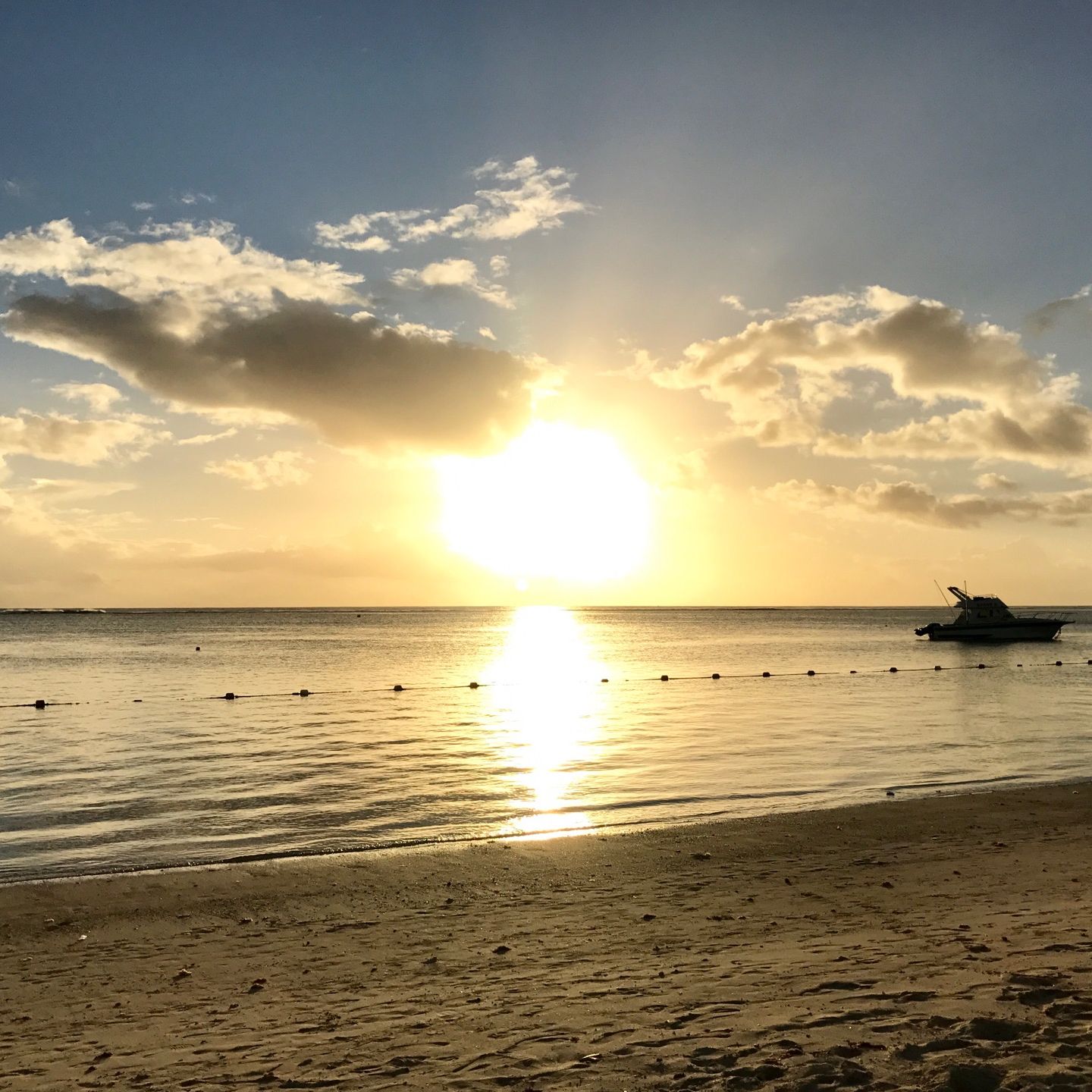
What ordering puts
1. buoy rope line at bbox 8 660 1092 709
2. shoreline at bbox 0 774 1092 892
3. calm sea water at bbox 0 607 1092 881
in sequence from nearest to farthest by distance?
shoreline at bbox 0 774 1092 892 < calm sea water at bbox 0 607 1092 881 < buoy rope line at bbox 8 660 1092 709

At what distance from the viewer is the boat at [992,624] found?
9625cm

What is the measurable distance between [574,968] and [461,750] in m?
21.6

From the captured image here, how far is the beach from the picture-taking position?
24.5ft

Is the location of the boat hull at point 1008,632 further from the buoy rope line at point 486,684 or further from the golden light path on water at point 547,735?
the golden light path on water at point 547,735

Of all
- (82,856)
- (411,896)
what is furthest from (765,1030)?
Answer: (82,856)

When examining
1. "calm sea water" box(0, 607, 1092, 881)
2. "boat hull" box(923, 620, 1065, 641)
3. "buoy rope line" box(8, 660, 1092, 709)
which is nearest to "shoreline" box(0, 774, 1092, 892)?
"calm sea water" box(0, 607, 1092, 881)

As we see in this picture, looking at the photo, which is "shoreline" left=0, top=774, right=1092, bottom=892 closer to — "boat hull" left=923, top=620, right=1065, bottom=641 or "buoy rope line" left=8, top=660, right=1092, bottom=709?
"buoy rope line" left=8, top=660, right=1092, bottom=709

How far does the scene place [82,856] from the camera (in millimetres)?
16922

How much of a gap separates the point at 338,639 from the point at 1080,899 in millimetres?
134996

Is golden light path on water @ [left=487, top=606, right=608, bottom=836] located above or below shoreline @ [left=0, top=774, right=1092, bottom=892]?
below

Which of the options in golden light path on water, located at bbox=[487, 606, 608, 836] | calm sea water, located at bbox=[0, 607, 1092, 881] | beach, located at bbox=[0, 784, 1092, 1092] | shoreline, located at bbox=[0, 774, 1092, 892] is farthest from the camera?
golden light path on water, located at bbox=[487, 606, 608, 836]

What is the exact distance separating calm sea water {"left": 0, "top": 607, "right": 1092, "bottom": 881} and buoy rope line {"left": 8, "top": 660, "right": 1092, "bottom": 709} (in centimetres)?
46

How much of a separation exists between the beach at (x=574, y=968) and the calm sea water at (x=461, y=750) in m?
3.35

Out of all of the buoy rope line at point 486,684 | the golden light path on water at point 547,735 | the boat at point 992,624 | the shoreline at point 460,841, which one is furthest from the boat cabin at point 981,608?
the shoreline at point 460,841
